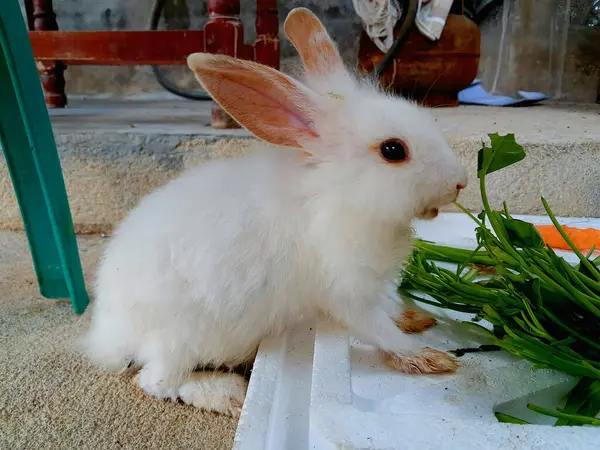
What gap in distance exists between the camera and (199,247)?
0.84 m

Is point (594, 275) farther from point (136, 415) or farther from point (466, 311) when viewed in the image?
point (136, 415)

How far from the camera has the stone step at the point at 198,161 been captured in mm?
1693

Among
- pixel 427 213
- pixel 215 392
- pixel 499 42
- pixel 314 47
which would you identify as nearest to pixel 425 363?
pixel 427 213

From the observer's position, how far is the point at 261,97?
Answer: 2.65 ft

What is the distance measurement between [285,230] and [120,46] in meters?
1.32

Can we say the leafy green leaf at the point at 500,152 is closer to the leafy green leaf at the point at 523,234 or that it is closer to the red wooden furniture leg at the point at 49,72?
the leafy green leaf at the point at 523,234

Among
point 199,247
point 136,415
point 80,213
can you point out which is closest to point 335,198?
point 199,247

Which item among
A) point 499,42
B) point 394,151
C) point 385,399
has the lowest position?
point 499,42

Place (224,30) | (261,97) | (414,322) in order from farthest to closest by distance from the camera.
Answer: (224,30)
(414,322)
(261,97)

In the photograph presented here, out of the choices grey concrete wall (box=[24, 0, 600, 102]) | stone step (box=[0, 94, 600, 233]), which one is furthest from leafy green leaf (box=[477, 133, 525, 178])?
grey concrete wall (box=[24, 0, 600, 102])

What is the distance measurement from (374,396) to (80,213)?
4.73ft

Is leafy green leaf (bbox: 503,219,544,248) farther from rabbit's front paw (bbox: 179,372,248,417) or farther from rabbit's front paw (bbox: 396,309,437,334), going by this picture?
rabbit's front paw (bbox: 179,372,248,417)

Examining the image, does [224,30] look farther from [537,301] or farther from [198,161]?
[537,301]

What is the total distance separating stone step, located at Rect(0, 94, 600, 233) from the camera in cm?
169
